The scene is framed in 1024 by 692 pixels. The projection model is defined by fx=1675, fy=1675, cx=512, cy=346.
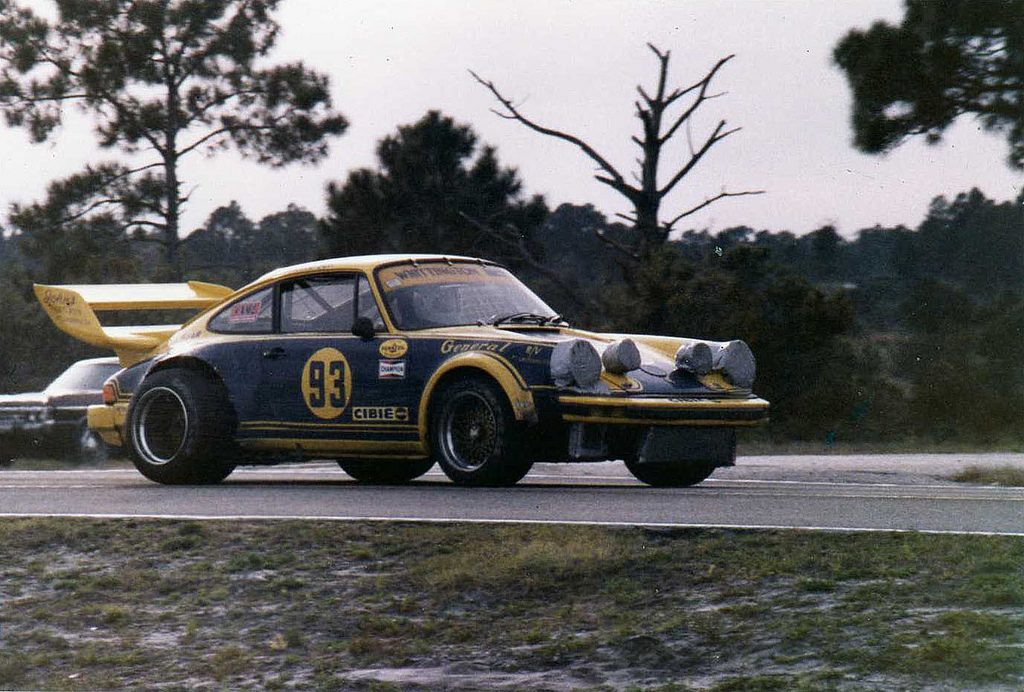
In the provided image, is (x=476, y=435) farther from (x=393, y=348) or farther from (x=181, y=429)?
(x=181, y=429)

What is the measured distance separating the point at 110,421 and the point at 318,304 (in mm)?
1831

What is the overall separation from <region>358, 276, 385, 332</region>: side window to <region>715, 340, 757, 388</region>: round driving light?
2.08m

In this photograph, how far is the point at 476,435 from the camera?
32.1ft

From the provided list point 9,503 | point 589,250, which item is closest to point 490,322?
point 9,503

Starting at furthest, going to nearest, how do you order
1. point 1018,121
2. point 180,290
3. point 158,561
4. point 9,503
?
point 1018,121
point 180,290
point 9,503
point 158,561

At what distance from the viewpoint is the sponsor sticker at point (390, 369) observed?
10031mm

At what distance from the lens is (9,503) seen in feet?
33.6

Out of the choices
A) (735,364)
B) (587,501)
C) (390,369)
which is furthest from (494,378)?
(735,364)

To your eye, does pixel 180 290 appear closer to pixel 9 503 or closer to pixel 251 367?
pixel 251 367

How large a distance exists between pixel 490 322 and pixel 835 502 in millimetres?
2487

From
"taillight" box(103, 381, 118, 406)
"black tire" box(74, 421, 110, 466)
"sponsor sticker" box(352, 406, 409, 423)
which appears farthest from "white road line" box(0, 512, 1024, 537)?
"black tire" box(74, 421, 110, 466)

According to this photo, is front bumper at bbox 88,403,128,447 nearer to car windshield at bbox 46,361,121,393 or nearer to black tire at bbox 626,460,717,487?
black tire at bbox 626,460,717,487

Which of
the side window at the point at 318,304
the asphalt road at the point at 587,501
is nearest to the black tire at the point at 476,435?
the asphalt road at the point at 587,501

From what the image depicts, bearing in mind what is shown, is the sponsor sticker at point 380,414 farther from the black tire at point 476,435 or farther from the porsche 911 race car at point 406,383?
the black tire at point 476,435
